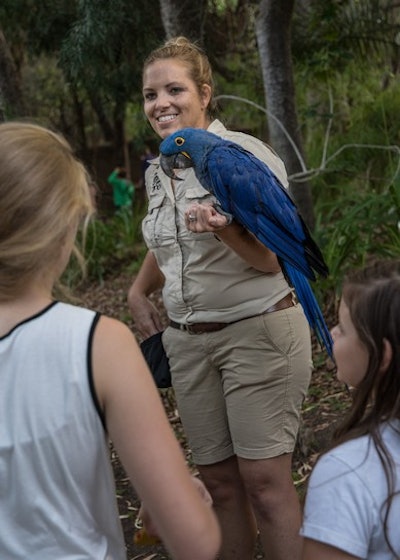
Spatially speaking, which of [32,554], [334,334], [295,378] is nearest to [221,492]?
[295,378]

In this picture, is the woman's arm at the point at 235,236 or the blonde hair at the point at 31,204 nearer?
the blonde hair at the point at 31,204

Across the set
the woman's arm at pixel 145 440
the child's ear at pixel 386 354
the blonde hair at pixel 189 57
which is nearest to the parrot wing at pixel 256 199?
the blonde hair at pixel 189 57

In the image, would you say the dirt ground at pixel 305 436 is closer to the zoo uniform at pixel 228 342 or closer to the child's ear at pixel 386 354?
the zoo uniform at pixel 228 342

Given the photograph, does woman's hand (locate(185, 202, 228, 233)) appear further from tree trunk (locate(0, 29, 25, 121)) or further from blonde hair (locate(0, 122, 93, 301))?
tree trunk (locate(0, 29, 25, 121))

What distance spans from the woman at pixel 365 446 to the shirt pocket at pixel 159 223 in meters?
0.80

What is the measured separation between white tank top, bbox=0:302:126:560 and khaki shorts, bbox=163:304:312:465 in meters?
0.87

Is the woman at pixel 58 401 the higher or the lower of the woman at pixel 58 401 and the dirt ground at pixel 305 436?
the higher

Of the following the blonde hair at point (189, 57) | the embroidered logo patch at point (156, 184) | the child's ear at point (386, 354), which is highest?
the blonde hair at point (189, 57)

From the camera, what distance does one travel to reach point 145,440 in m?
1.11

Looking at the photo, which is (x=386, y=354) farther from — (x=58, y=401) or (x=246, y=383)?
(x=246, y=383)

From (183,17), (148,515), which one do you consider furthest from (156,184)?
(183,17)

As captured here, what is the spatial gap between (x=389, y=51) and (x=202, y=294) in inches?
166

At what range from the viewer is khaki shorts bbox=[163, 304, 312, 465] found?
2.01m

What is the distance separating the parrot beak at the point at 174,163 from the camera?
6.84 ft
